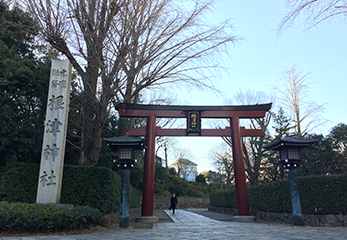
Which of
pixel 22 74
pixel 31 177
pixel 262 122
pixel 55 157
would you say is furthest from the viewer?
pixel 262 122

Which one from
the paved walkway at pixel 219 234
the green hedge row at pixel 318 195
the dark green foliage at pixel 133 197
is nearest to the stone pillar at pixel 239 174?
the green hedge row at pixel 318 195

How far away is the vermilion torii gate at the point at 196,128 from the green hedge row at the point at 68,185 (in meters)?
2.78

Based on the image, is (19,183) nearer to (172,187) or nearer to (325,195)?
(325,195)

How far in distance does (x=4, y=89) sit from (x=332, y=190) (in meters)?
11.7

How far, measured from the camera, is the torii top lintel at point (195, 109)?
40.4 feet

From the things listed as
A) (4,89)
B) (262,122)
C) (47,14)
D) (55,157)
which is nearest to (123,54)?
(47,14)

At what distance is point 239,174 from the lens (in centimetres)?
1194

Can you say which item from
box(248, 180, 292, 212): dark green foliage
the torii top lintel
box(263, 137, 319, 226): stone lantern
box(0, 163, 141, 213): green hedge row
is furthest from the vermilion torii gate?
A: box(263, 137, 319, 226): stone lantern

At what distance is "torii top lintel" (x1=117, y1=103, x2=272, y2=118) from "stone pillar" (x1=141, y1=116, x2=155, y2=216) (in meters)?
0.44

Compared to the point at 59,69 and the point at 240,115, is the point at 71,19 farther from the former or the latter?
the point at 240,115

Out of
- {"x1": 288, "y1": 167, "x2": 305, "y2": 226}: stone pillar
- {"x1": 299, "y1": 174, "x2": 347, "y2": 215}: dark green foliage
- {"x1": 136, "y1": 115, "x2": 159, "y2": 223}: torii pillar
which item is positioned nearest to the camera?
{"x1": 299, "y1": 174, "x2": 347, "y2": 215}: dark green foliage

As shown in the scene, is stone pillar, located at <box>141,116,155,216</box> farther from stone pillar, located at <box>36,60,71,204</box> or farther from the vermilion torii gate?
stone pillar, located at <box>36,60,71,204</box>

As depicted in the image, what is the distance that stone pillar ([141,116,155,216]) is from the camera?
36.0 ft

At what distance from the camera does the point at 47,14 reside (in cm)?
815
